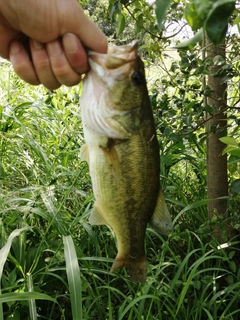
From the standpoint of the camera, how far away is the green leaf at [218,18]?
756mm

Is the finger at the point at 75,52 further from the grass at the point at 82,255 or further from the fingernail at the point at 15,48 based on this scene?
the grass at the point at 82,255

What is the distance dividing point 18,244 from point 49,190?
0.39 meters

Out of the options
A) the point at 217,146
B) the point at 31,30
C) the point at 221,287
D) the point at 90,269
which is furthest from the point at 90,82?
the point at 221,287

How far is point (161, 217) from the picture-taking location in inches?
67.9

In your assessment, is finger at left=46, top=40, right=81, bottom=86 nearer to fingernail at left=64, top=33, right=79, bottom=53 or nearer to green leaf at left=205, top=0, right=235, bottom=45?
fingernail at left=64, top=33, right=79, bottom=53

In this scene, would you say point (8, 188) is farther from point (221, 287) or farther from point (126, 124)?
point (126, 124)

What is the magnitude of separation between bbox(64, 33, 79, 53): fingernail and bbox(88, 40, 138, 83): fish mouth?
56 millimetres

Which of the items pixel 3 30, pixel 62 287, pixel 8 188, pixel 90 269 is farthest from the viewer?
pixel 8 188

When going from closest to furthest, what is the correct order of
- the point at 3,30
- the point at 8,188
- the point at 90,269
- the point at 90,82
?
the point at 90,82, the point at 3,30, the point at 90,269, the point at 8,188

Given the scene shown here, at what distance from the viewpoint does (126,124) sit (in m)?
1.65

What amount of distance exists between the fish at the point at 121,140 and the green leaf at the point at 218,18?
0.79m

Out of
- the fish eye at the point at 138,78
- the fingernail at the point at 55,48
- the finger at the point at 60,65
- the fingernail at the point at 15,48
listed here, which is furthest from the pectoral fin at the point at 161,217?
the fingernail at the point at 15,48

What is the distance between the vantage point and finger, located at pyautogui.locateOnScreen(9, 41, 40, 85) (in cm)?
175

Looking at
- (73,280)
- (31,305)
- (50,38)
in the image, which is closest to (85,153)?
(50,38)
